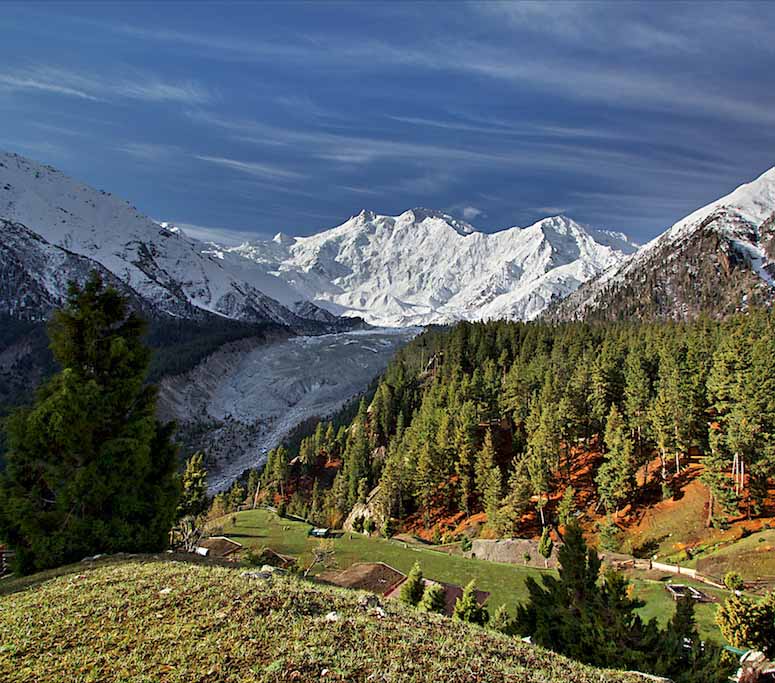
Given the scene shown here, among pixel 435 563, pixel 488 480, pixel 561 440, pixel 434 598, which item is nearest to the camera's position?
pixel 434 598

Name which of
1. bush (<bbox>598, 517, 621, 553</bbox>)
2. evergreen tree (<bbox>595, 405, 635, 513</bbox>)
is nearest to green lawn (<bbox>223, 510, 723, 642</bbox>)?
bush (<bbox>598, 517, 621, 553</bbox>)

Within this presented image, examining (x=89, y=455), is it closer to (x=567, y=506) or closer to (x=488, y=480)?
(x=567, y=506)

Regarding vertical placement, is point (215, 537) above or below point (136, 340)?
below

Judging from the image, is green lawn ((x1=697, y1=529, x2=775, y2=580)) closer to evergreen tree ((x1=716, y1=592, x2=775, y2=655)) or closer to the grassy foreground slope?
evergreen tree ((x1=716, y1=592, x2=775, y2=655))

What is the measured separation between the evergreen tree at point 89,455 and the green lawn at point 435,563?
69.6 ft

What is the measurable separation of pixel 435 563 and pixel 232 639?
3154 centimetres

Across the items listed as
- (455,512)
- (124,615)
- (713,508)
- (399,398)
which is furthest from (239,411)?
(124,615)

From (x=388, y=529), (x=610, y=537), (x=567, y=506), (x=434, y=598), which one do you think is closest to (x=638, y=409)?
Answer: (x=567, y=506)

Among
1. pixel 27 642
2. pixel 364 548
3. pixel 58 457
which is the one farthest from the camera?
pixel 364 548

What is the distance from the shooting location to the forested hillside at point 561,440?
4928cm

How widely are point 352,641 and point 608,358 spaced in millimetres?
71556

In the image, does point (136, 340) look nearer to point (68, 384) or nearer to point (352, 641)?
point (68, 384)

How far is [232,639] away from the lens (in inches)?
396

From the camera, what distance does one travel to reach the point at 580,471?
64.9m
